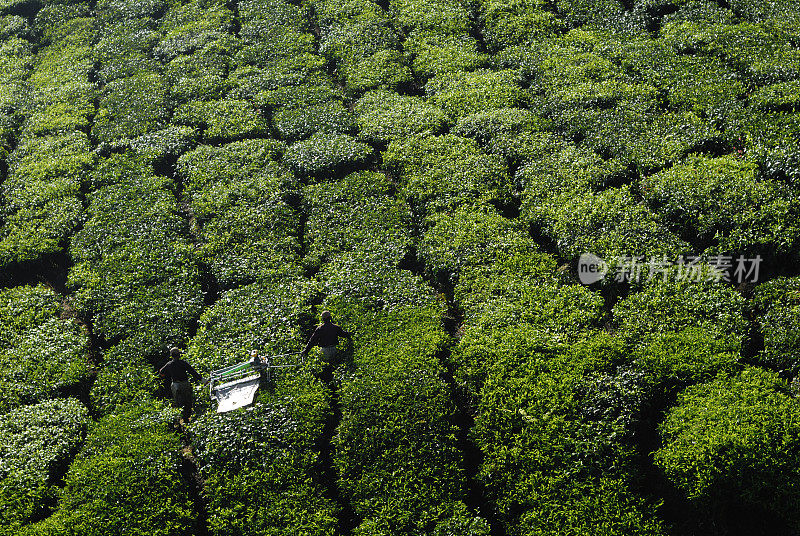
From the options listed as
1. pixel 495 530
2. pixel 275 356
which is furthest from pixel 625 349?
pixel 275 356

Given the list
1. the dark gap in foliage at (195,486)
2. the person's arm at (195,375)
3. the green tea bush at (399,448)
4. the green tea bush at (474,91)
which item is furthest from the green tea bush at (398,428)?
the green tea bush at (474,91)

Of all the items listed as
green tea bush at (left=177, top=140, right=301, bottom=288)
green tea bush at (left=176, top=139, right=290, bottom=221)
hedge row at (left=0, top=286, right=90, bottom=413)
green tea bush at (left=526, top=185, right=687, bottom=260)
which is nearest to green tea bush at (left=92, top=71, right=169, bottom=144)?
green tea bush at (left=176, top=139, right=290, bottom=221)

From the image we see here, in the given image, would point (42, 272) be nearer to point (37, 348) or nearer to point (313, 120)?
point (37, 348)

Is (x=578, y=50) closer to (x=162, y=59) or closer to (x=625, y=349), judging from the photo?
(x=625, y=349)

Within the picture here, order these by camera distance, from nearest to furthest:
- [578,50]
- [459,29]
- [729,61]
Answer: [729,61], [578,50], [459,29]

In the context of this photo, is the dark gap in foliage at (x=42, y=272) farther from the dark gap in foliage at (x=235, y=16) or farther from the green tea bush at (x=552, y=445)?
the dark gap in foliage at (x=235, y=16)

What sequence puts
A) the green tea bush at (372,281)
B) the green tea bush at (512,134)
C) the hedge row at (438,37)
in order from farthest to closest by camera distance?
1. the hedge row at (438,37)
2. the green tea bush at (512,134)
3. the green tea bush at (372,281)
